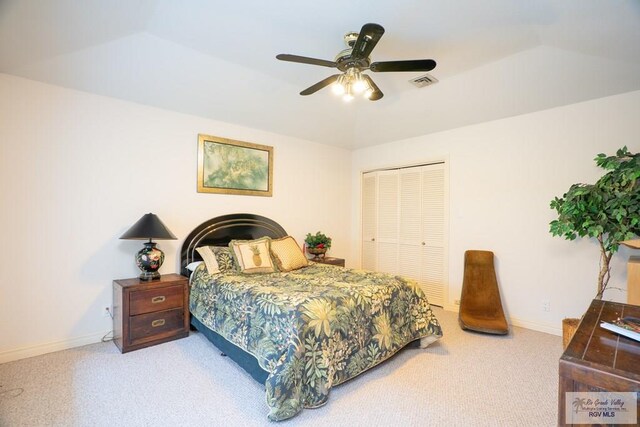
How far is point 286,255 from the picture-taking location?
3852 millimetres

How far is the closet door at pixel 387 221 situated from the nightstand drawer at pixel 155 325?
130 inches

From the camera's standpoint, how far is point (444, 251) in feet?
14.5

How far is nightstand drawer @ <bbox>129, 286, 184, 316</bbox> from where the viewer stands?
9.67ft

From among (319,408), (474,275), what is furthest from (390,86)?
(319,408)

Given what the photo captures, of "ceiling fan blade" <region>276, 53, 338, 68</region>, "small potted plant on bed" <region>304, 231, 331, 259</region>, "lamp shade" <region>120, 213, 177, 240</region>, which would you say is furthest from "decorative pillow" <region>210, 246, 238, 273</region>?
"ceiling fan blade" <region>276, 53, 338, 68</region>

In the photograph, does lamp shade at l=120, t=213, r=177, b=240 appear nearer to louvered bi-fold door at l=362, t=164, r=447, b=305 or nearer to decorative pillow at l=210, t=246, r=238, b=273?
decorative pillow at l=210, t=246, r=238, b=273

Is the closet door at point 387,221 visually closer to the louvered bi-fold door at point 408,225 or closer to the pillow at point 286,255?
the louvered bi-fold door at point 408,225

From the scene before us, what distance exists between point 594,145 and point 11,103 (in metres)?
5.81

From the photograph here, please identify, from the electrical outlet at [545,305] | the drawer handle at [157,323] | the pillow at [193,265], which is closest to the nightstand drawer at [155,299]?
the drawer handle at [157,323]

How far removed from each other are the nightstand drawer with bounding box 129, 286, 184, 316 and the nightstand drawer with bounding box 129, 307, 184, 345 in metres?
0.05

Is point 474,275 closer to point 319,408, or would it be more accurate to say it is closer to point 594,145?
point 594,145

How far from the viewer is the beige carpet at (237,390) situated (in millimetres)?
1984

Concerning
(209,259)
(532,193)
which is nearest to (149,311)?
(209,259)

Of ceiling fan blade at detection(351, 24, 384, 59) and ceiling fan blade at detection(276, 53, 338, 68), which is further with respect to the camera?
ceiling fan blade at detection(276, 53, 338, 68)
